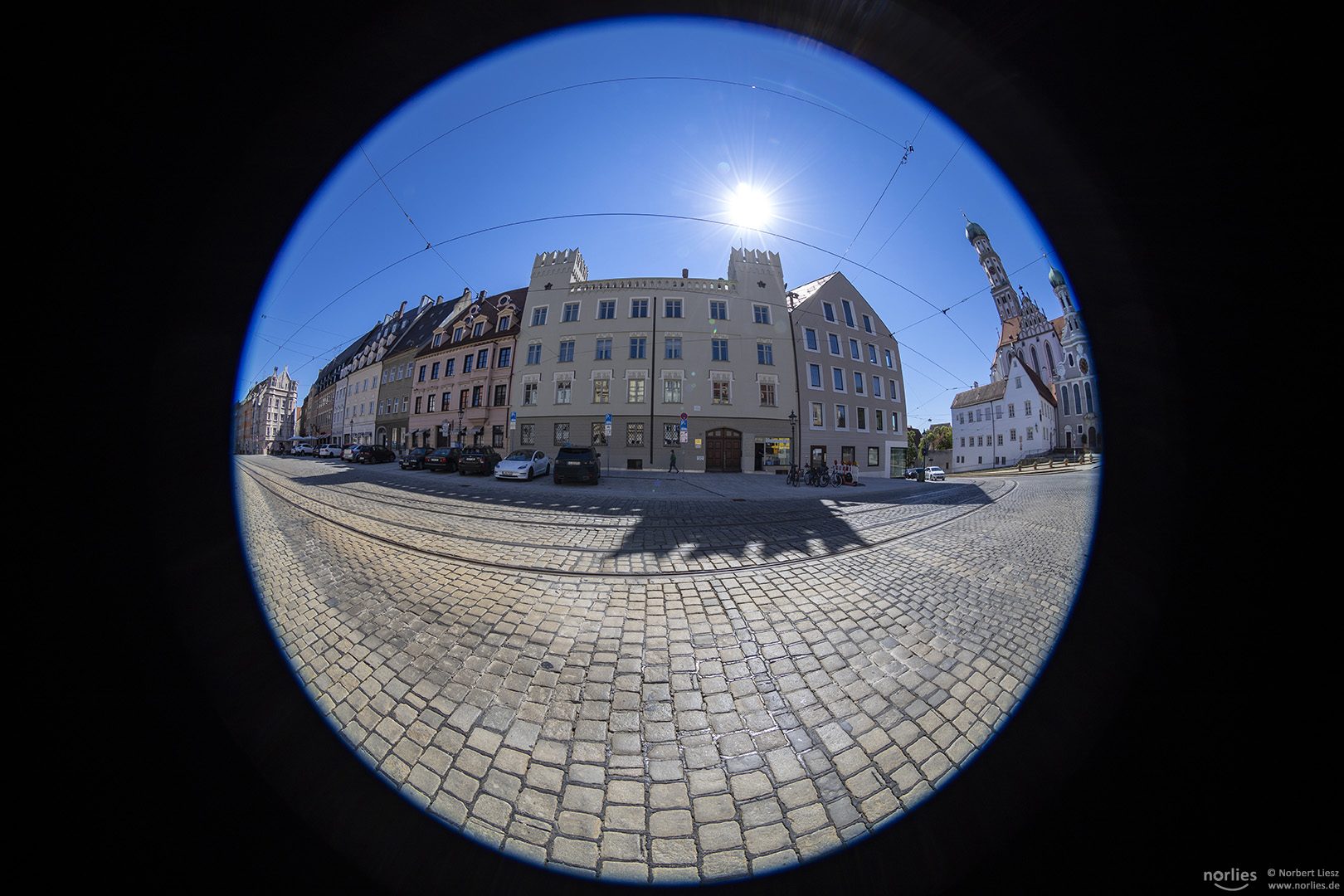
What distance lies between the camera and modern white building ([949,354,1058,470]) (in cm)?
498

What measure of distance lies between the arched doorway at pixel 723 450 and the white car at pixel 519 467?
7307 millimetres

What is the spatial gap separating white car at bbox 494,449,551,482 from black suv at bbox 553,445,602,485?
151 cm

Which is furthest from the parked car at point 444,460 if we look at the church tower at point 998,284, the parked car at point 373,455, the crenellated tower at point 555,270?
the church tower at point 998,284

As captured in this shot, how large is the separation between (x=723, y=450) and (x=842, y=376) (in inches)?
253

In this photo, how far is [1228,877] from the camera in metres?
0.93

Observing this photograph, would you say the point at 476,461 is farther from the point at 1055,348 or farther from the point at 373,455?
the point at 1055,348

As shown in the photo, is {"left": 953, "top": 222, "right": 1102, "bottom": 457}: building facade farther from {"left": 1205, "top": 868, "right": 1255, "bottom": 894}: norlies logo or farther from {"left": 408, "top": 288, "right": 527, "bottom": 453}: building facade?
{"left": 408, "top": 288, "right": 527, "bottom": 453}: building facade

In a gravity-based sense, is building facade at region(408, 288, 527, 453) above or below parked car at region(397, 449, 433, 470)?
above

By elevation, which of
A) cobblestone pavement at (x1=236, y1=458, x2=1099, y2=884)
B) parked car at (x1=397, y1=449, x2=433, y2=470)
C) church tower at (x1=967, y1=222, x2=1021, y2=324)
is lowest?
cobblestone pavement at (x1=236, y1=458, x2=1099, y2=884)

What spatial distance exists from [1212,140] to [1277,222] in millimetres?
297

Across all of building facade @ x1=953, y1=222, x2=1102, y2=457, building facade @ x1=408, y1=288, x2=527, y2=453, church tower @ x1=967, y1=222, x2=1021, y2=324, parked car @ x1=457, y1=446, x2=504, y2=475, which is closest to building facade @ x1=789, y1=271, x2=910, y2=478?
building facade @ x1=953, y1=222, x2=1102, y2=457

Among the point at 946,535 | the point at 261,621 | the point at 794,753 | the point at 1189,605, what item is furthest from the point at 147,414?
the point at 946,535

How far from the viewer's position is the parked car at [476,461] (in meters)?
12.2

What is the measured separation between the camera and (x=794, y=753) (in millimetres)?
1475
